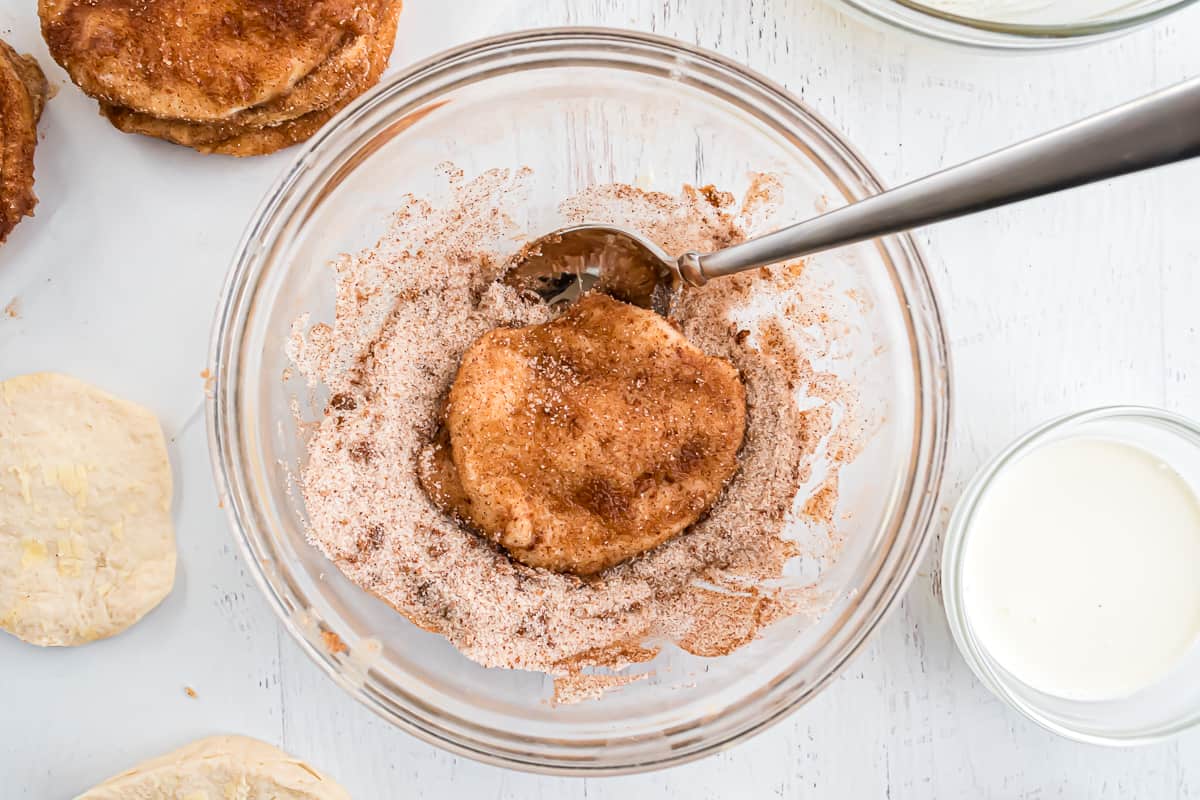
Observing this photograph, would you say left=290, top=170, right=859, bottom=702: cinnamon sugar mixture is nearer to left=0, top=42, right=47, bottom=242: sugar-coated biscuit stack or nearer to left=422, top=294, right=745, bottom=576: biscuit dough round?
left=422, top=294, right=745, bottom=576: biscuit dough round

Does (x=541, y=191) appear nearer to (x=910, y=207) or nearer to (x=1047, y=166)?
(x=910, y=207)

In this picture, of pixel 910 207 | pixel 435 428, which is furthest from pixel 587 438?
pixel 910 207

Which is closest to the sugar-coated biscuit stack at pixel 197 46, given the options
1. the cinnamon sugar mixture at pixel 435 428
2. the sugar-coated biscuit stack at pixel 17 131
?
the sugar-coated biscuit stack at pixel 17 131

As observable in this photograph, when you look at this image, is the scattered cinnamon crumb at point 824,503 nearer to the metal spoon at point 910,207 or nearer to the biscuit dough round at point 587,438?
the biscuit dough round at point 587,438

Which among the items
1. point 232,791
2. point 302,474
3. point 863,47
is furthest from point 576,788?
point 863,47

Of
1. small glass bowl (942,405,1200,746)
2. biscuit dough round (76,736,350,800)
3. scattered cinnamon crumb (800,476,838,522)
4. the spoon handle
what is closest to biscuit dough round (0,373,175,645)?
biscuit dough round (76,736,350,800)

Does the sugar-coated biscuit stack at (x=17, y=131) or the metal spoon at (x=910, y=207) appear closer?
the metal spoon at (x=910, y=207)

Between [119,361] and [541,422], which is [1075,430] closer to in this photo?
[541,422]
